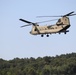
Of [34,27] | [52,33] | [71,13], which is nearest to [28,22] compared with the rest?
[34,27]

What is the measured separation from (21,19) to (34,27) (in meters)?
7.10

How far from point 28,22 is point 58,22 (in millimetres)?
13108

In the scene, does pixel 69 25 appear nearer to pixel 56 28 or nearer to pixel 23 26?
pixel 56 28

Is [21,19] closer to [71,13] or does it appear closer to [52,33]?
[52,33]

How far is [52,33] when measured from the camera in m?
107

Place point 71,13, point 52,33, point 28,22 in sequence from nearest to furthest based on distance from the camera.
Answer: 1. point 71,13
2. point 52,33
3. point 28,22

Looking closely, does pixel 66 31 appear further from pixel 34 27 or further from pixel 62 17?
pixel 34 27

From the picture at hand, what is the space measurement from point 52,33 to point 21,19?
36.7 feet

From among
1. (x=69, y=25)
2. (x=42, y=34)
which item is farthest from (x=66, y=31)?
(x=42, y=34)

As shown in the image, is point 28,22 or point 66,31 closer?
point 66,31

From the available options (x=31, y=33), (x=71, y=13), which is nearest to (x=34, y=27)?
(x=31, y=33)

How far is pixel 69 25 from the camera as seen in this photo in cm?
10519

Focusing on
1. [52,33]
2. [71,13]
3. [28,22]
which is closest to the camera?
[71,13]

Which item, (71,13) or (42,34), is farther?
(42,34)
